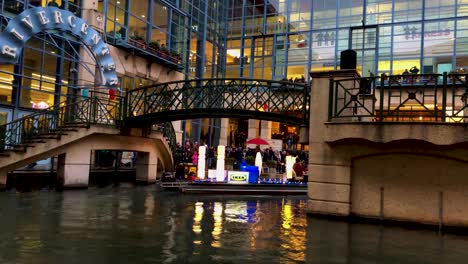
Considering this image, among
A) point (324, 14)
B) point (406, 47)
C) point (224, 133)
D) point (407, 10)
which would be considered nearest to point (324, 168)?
point (406, 47)

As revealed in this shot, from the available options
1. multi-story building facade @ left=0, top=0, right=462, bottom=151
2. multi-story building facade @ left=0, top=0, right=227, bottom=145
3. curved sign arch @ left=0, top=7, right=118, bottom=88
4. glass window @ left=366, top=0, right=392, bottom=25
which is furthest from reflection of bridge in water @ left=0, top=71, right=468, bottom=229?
glass window @ left=366, top=0, right=392, bottom=25

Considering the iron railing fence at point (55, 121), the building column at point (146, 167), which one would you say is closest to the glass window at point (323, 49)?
the building column at point (146, 167)

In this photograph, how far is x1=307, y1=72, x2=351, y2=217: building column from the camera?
47.7 feet

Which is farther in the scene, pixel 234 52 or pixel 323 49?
pixel 234 52

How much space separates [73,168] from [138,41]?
12.4 metres

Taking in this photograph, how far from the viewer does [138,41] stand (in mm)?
31047

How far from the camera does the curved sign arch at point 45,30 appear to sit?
816 inches

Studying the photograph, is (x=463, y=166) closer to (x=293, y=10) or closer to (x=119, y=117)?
(x=119, y=117)

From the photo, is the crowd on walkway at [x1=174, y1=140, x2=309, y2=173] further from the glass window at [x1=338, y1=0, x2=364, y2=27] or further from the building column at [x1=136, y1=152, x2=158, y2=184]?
the glass window at [x1=338, y1=0, x2=364, y2=27]

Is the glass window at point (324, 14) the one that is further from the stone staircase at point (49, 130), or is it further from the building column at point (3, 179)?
the building column at point (3, 179)

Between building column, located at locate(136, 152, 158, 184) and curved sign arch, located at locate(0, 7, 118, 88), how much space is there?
4413 mm

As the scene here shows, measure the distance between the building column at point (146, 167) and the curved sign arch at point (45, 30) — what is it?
174 inches

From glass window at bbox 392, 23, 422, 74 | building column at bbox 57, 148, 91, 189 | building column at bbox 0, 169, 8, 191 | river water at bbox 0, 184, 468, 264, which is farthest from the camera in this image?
glass window at bbox 392, 23, 422, 74

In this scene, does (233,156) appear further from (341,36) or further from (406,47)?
(406,47)
